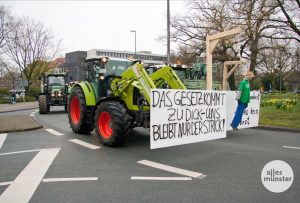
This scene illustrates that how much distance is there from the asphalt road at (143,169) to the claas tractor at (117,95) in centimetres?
57

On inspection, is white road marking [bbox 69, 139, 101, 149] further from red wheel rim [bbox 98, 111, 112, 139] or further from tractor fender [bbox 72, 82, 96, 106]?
tractor fender [bbox 72, 82, 96, 106]

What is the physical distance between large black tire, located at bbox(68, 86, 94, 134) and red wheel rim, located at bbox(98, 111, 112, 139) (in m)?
1.37

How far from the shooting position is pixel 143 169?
20.0 ft

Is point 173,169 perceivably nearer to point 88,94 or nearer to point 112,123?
point 112,123

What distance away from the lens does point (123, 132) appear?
7699 millimetres

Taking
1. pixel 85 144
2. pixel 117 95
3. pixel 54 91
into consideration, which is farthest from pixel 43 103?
pixel 117 95

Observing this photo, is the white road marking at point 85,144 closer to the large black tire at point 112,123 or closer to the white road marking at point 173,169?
the large black tire at point 112,123

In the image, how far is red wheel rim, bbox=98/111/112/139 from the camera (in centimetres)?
830

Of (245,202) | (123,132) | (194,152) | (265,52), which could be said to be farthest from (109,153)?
(265,52)

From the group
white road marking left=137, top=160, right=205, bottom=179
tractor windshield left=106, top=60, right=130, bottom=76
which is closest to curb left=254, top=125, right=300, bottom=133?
tractor windshield left=106, top=60, right=130, bottom=76

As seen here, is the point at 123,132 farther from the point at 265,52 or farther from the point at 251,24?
the point at 265,52

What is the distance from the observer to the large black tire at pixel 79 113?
987 centimetres

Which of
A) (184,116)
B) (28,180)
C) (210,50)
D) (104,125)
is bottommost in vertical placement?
(28,180)

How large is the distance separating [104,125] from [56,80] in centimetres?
1515
